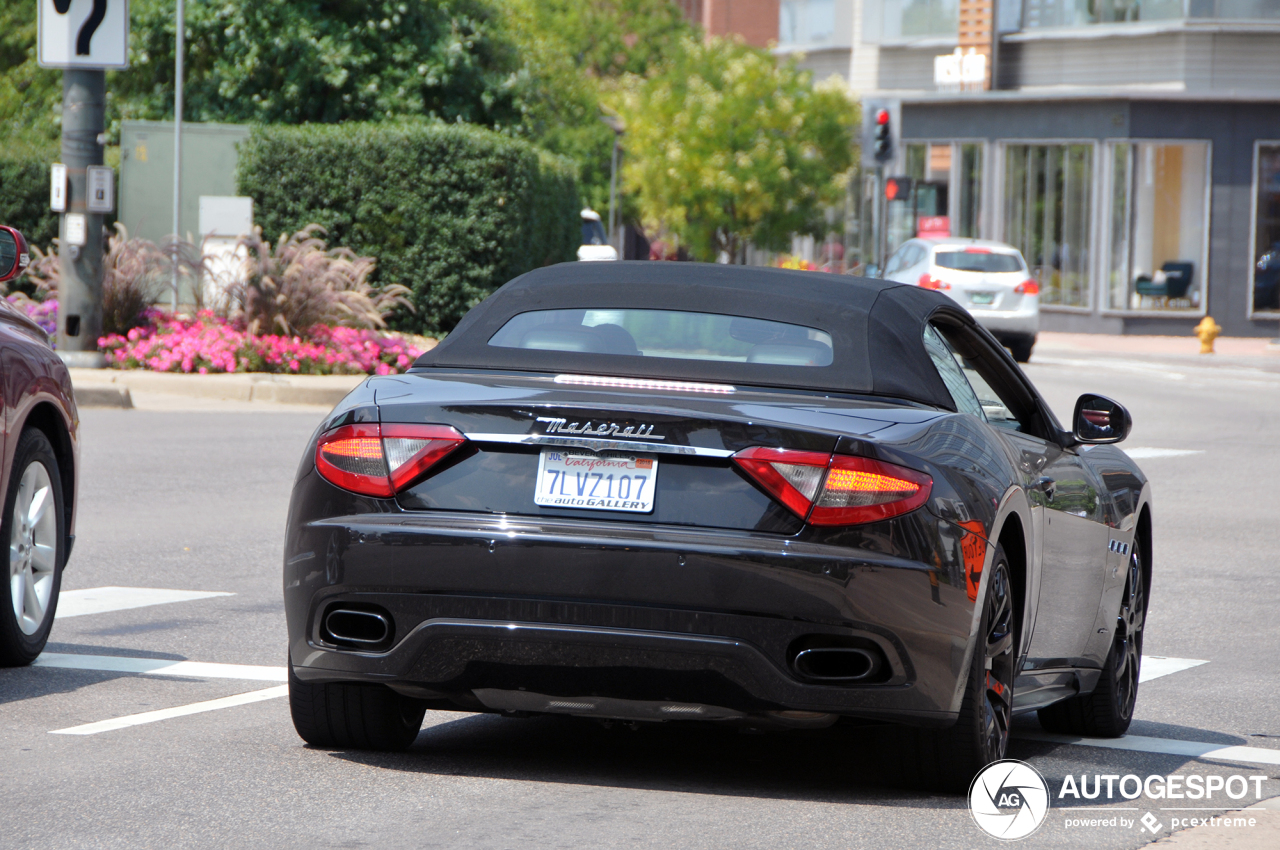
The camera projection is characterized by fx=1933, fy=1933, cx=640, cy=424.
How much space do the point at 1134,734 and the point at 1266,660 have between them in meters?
1.73

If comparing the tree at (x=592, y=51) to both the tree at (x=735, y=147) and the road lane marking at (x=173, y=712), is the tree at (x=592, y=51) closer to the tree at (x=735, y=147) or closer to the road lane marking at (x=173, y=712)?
the tree at (x=735, y=147)

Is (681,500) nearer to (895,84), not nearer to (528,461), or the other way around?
(528,461)

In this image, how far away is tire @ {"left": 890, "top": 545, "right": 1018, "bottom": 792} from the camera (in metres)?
4.83

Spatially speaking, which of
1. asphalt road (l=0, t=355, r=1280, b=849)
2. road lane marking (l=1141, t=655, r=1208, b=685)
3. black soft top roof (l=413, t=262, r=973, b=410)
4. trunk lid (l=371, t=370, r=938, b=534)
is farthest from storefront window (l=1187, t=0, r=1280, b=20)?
trunk lid (l=371, t=370, r=938, b=534)

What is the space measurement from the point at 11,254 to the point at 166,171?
18.0m

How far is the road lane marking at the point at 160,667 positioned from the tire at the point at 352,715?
4.08 feet

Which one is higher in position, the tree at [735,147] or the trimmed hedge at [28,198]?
the tree at [735,147]

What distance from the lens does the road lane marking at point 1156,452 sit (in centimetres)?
1617

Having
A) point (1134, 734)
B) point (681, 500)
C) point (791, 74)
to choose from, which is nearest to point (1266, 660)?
point (1134, 734)

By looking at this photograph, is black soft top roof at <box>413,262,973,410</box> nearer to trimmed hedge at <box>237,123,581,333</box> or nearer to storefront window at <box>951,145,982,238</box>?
trimmed hedge at <box>237,123,581,333</box>

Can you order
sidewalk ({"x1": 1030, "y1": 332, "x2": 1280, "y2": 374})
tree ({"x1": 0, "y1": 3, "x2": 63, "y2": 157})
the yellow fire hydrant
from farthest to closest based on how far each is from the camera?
the yellow fire hydrant, sidewalk ({"x1": 1030, "y1": 332, "x2": 1280, "y2": 374}), tree ({"x1": 0, "y1": 3, "x2": 63, "y2": 157})

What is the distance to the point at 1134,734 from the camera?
6254mm

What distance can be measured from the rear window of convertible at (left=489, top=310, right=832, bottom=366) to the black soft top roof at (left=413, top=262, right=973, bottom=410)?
26 millimetres

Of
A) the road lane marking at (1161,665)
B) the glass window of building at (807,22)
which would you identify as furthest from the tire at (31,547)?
the glass window of building at (807,22)
